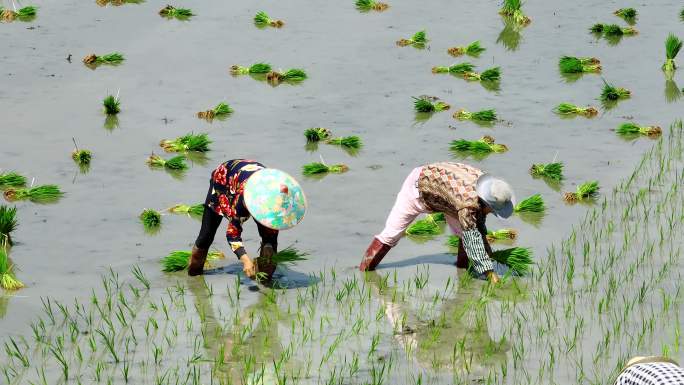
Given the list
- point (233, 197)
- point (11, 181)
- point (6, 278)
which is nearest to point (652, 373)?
point (233, 197)

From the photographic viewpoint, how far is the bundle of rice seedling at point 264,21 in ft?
46.2

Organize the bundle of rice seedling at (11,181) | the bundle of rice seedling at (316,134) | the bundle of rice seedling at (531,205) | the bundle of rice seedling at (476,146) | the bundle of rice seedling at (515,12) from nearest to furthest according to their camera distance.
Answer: the bundle of rice seedling at (531,205) → the bundle of rice seedling at (11,181) → the bundle of rice seedling at (476,146) → the bundle of rice seedling at (316,134) → the bundle of rice seedling at (515,12)

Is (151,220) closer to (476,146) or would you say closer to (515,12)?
(476,146)

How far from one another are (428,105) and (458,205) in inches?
163

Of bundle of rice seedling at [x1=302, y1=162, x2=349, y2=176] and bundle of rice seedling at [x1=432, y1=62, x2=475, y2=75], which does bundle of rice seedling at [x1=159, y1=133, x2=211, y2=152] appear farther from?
bundle of rice seedling at [x1=432, y1=62, x2=475, y2=75]

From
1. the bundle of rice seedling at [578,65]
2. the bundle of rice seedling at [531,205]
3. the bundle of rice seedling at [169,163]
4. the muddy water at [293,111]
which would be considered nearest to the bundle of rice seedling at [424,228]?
the muddy water at [293,111]

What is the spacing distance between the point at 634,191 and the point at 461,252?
2.21m

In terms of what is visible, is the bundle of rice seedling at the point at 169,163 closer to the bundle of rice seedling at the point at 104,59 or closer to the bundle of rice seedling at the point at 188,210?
the bundle of rice seedling at the point at 188,210

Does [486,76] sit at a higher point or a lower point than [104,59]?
higher

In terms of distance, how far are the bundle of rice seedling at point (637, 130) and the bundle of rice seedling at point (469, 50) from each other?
288 centimetres

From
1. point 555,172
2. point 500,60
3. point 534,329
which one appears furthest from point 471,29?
point 534,329

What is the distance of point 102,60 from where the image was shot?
12391mm

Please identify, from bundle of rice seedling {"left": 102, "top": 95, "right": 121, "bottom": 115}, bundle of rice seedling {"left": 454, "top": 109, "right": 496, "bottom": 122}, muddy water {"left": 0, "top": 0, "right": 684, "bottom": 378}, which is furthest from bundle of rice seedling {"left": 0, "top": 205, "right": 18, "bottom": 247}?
bundle of rice seedling {"left": 454, "top": 109, "right": 496, "bottom": 122}

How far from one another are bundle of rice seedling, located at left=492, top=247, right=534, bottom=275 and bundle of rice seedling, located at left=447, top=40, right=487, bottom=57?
5848 millimetres
